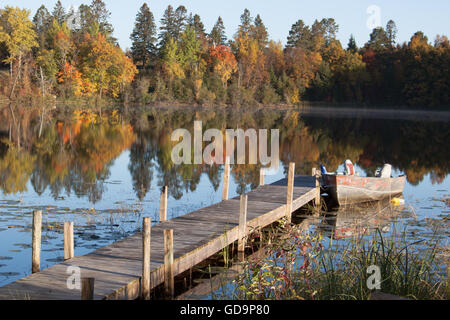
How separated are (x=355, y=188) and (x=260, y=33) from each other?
9057 centimetres

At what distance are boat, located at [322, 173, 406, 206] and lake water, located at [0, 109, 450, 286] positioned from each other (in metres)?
0.97

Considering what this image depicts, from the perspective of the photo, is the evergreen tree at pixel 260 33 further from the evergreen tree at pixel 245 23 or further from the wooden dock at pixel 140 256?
the wooden dock at pixel 140 256

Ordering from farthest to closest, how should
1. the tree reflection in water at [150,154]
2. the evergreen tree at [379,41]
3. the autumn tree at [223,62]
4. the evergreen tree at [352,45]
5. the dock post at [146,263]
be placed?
the evergreen tree at [352,45]
the evergreen tree at [379,41]
the autumn tree at [223,62]
the tree reflection in water at [150,154]
the dock post at [146,263]

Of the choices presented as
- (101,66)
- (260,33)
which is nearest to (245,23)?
(260,33)

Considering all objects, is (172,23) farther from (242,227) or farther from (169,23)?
(242,227)

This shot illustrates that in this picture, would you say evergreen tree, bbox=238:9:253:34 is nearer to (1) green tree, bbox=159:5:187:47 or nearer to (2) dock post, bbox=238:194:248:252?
(1) green tree, bbox=159:5:187:47

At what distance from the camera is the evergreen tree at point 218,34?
318ft

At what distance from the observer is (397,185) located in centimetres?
1848

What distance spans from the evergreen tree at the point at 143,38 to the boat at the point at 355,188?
68.7m

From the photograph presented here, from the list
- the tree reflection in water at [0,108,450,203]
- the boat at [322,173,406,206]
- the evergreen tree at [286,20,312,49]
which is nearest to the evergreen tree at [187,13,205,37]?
the evergreen tree at [286,20,312,49]

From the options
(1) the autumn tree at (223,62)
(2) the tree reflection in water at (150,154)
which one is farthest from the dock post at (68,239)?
(1) the autumn tree at (223,62)
